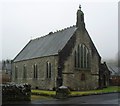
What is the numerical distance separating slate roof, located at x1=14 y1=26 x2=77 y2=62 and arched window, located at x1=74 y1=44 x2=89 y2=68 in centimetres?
275

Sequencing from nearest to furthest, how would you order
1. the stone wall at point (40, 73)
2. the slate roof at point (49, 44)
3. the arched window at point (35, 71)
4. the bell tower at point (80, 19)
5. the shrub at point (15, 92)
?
the shrub at point (15, 92) < the stone wall at point (40, 73) < the slate roof at point (49, 44) < the bell tower at point (80, 19) < the arched window at point (35, 71)

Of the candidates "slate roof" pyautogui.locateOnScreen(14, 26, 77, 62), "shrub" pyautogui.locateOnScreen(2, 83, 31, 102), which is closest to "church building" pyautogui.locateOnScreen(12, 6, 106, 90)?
"slate roof" pyautogui.locateOnScreen(14, 26, 77, 62)

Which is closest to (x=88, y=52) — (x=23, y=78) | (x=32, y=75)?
(x=32, y=75)

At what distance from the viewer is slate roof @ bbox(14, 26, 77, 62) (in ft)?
145

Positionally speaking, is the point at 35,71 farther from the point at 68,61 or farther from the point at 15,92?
the point at 15,92

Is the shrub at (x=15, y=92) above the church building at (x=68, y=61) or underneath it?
underneath

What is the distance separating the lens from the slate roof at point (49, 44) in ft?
145

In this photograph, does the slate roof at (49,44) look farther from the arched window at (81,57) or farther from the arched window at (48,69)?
the arched window at (81,57)

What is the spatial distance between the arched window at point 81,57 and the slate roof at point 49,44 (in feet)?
9.01

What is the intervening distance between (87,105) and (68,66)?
21.0m

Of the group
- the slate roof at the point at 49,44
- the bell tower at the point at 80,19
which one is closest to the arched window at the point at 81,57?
the slate roof at the point at 49,44

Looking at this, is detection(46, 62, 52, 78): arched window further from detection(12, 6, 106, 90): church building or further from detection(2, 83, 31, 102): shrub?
detection(2, 83, 31, 102): shrub

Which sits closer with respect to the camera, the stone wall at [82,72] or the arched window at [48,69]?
the stone wall at [82,72]

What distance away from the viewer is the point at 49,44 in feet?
161
